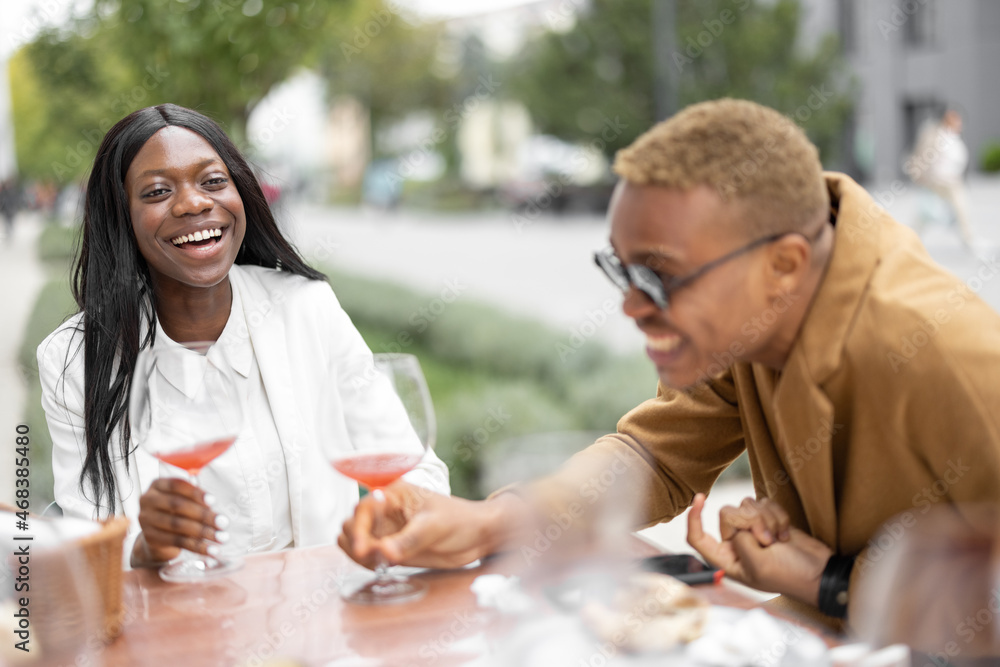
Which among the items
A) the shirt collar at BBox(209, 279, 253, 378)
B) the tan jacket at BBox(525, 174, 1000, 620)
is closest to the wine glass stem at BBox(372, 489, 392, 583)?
the tan jacket at BBox(525, 174, 1000, 620)

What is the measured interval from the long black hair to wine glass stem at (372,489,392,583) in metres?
0.80

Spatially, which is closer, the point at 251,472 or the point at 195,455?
the point at 195,455

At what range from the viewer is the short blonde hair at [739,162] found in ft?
5.46

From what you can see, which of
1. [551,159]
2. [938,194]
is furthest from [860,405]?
[551,159]

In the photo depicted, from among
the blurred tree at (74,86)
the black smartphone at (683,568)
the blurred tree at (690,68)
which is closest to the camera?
the black smartphone at (683,568)

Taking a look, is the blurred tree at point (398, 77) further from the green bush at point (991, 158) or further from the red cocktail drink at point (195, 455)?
the red cocktail drink at point (195, 455)

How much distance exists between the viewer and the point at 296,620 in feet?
5.50

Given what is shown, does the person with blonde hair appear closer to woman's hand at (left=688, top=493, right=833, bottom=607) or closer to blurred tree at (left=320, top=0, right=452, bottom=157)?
woman's hand at (left=688, top=493, right=833, bottom=607)

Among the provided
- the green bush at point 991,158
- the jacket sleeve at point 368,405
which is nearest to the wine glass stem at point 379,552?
the jacket sleeve at point 368,405

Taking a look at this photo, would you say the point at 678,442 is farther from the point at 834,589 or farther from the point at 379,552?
the point at 379,552

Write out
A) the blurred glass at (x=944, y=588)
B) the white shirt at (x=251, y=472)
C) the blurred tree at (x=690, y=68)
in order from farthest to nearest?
the blurred tree at (x=690, y=68), the white shirt at (x=251, y=472), the blurred glass at (x=944, y=588)

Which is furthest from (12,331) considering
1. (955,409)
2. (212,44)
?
(955,409)

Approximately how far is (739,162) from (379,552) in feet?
3.01

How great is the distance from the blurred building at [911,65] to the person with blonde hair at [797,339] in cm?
2840
